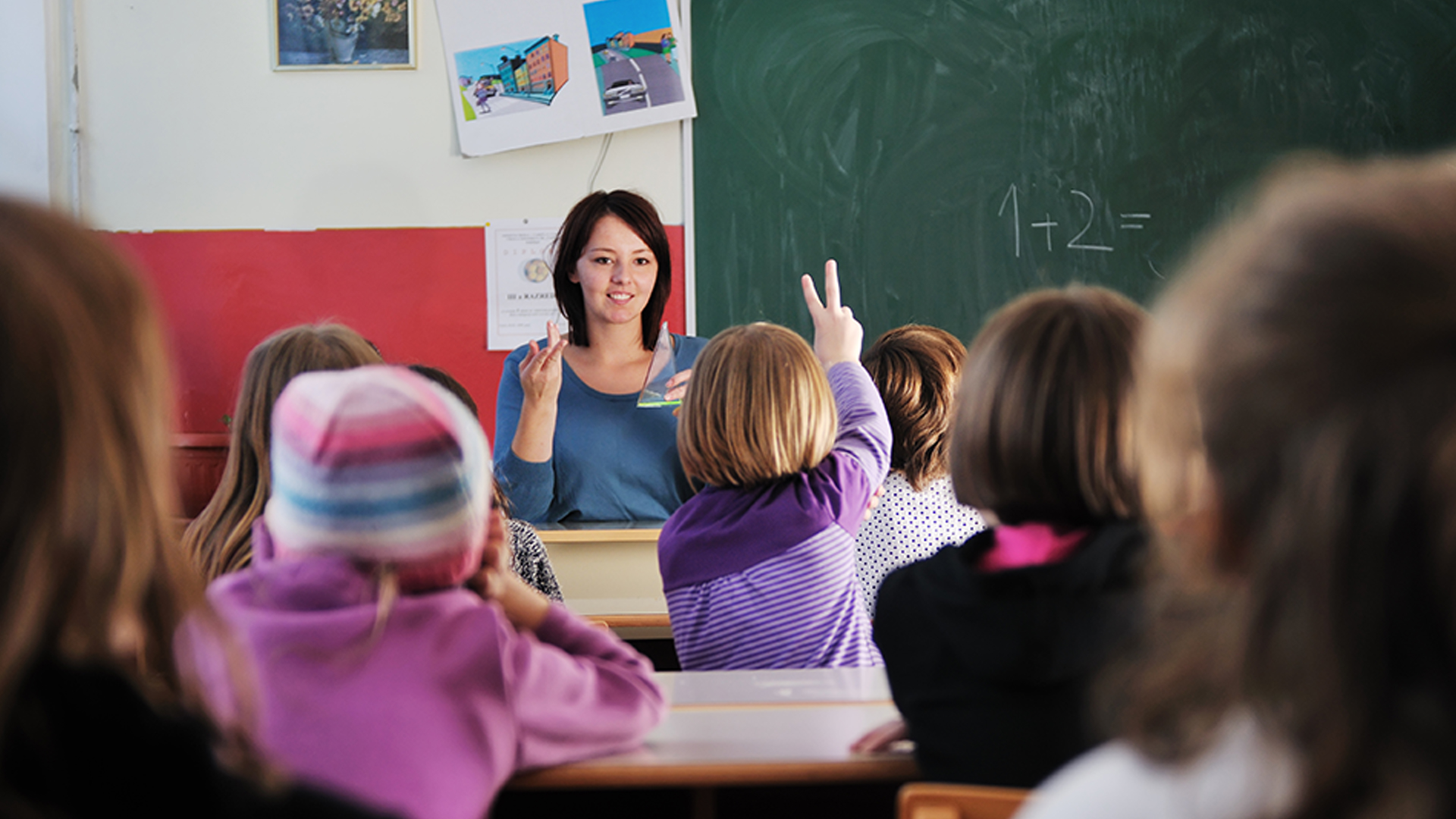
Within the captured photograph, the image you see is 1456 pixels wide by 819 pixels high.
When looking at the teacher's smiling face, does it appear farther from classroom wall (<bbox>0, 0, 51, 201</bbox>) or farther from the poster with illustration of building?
classroom wall (<bbox>0, 0, 51, 201</bbox>)

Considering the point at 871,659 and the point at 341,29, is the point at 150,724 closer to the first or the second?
the point at 871,659

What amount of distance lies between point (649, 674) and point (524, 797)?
2.03 feet

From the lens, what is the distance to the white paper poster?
3.82 m

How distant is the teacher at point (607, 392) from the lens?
111 inches

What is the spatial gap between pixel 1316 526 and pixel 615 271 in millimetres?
2510

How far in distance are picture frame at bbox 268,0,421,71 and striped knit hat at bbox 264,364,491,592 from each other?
10.9 feet

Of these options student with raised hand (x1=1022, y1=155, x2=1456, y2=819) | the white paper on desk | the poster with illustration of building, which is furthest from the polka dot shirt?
the poster with illustration of building

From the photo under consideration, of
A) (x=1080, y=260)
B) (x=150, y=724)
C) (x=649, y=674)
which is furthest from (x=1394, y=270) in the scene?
(x=1080, y=260)

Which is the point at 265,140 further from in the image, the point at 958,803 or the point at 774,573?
the point at 958,803

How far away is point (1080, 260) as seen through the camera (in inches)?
151

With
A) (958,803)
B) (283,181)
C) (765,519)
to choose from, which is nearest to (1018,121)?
(765,519)

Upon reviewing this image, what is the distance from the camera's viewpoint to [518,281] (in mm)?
3971

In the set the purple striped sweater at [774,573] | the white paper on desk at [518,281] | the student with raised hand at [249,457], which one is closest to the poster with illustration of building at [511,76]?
the white paper on desk at [518,281]

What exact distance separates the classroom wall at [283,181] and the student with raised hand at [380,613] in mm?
3045
